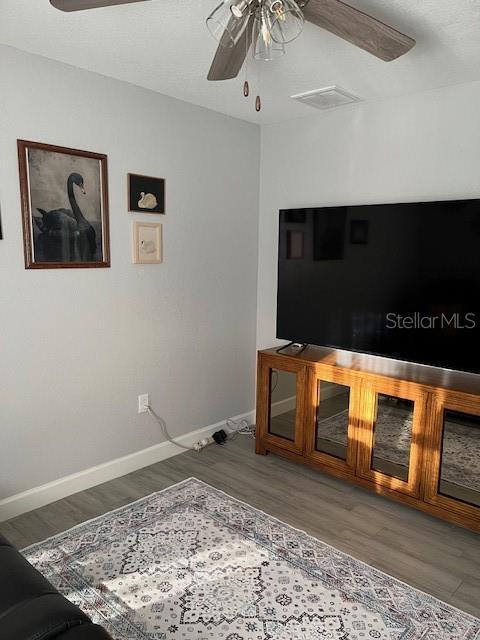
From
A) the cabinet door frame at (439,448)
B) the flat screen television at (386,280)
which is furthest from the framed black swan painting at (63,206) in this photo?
the cabinet door frame at (439,448)

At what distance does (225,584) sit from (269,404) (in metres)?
1.35

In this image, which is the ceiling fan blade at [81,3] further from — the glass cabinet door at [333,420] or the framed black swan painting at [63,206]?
the glass cabinet door at [333,420]

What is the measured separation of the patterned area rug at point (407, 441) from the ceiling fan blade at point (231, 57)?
1.90 metres

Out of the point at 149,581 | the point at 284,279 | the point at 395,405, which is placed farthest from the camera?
the point at 284,279

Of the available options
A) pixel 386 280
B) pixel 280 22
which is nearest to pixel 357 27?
pixel 280 22

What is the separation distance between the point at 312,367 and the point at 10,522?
190cm

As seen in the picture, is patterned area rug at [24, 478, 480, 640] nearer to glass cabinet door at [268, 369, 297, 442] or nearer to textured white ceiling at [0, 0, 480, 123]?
glass cabinet door at [268, 369, 297, 442]

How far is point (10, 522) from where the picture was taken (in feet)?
8.42

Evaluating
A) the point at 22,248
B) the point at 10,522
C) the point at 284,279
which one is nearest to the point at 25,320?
the point at 22,248

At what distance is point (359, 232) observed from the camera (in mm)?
2920

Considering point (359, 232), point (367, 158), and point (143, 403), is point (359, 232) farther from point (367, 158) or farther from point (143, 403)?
point (143, 403)

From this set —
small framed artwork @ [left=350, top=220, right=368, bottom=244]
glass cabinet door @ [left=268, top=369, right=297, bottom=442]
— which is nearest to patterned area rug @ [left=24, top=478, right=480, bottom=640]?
glass cabinet door @ [left=268, top=369, right=297, bottom=442]

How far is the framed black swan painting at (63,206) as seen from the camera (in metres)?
2.48

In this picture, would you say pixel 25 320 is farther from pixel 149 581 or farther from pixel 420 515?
pixel 420 515
